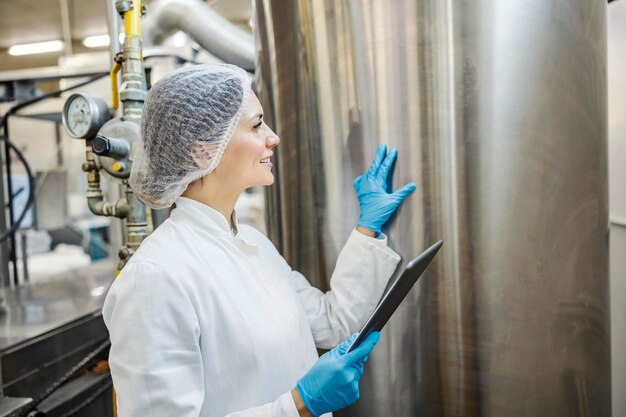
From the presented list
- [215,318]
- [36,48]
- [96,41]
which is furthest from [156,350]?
[36,48]

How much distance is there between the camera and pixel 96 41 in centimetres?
571

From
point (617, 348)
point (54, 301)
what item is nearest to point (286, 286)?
point (617, 348)

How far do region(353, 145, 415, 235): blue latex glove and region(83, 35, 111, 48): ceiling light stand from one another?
563 cm

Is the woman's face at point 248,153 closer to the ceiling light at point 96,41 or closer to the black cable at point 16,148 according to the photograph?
the black cable at point 16,148

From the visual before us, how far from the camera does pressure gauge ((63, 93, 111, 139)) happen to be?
120 cm

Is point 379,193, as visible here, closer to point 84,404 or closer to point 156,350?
point 156,350

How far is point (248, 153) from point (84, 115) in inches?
24.8

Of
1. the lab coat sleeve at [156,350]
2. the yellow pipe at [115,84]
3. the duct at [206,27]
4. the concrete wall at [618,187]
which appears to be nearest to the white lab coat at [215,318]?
the lab coat sleeve at [156,350]

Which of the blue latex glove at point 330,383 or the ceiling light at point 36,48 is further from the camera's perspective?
the ceiling light at point 36,48

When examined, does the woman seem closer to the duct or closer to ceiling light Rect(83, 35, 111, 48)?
the duct

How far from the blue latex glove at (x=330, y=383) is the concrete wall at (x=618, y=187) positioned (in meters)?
0.94

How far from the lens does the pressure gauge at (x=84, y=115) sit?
Result: 120 centimetres

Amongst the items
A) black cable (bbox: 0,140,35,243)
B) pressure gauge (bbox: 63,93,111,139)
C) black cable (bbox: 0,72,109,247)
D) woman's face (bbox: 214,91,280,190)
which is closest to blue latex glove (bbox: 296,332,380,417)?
woman's face (bbox: 214,91,280,190)

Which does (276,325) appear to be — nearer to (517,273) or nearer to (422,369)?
(422,369)
